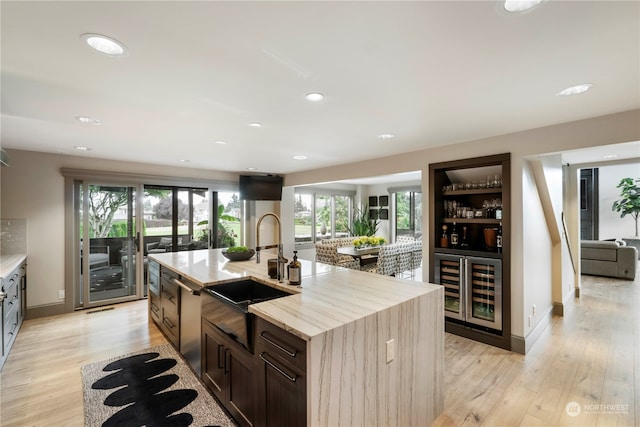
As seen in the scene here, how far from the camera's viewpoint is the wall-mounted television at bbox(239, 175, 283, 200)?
19.8ft

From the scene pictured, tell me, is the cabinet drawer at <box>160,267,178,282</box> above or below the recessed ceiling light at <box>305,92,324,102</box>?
below

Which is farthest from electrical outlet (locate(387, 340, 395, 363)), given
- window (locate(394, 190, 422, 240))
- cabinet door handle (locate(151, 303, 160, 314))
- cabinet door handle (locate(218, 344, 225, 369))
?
window (locate(394, 190, 422, 240))

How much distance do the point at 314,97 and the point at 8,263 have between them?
3.88 meters

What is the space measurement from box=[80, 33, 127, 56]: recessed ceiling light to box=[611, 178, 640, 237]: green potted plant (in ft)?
35.9

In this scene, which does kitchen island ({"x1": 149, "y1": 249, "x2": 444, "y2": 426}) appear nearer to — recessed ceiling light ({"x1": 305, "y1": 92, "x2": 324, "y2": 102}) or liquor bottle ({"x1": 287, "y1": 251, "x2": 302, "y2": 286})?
liquor bottle ({"x1": 287, "y1": 251, "x2": 302, "y2": 286})

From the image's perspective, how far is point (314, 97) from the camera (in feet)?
6.88

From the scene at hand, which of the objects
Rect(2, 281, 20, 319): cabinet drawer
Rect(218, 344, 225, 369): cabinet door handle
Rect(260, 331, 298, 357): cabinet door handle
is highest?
Rect(260, 331, 298, 357): cabinet door handle

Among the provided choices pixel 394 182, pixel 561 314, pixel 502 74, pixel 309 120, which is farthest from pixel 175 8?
pixel 394 182

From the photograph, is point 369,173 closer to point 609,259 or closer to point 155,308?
point 155,308

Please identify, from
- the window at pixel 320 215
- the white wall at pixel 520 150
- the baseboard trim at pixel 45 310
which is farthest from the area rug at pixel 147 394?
the window at pixel 320 215

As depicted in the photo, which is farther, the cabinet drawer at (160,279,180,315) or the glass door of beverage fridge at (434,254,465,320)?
the glass door of beverage fridge at (434,254,465,320)

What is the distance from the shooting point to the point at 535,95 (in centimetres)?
205

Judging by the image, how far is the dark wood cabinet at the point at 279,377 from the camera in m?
1.32

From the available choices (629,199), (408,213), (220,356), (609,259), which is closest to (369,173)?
(220,356)
